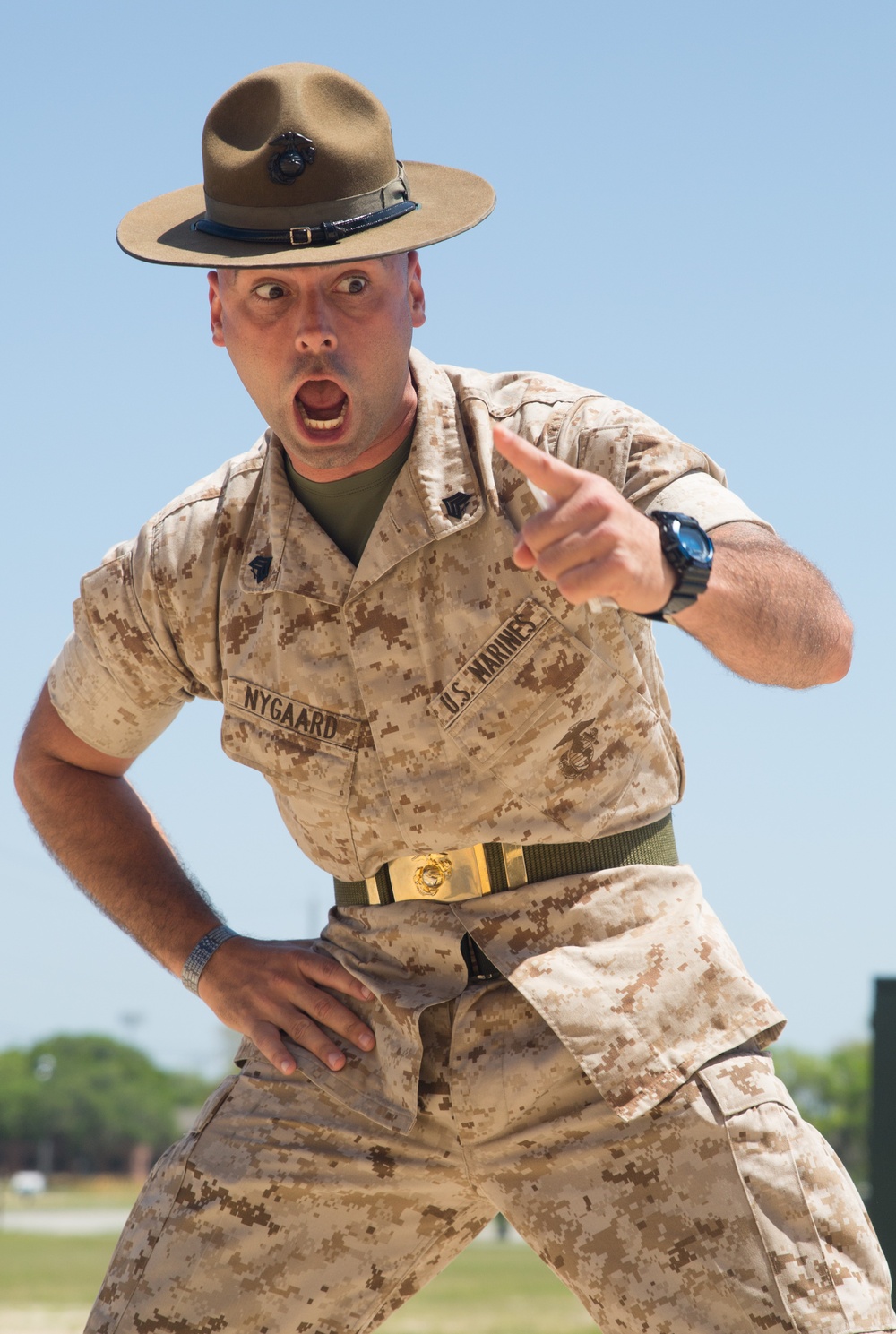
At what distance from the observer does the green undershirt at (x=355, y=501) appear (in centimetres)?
380

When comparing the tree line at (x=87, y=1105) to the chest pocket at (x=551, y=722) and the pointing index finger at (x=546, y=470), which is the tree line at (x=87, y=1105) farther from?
the pointing index finger at (x=546, y=470)

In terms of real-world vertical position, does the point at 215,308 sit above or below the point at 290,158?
below

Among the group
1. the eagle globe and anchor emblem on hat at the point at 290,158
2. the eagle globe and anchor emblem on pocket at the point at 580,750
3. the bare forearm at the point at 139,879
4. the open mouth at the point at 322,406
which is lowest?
the bare forearm at the point at 139,879

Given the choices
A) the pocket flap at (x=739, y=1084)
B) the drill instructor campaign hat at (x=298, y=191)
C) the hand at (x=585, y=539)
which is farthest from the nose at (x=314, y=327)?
the pocket flap at (x=739, y=1084)

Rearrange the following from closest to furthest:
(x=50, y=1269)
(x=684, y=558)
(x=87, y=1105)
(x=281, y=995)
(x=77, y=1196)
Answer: (x=684, y=558)
(x=281, y=995)
(x=50, y=1269)
(x=77, y=1196)
(x=87, y=1105)

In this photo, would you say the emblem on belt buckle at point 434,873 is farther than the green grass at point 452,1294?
No

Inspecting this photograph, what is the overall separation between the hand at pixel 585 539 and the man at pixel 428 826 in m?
0.32

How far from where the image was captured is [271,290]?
3.66 m

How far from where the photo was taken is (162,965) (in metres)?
4.27

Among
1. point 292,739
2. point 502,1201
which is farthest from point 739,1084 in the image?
point 292,739

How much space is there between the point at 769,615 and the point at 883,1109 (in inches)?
140

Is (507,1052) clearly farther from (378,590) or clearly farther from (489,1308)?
(489,1308)

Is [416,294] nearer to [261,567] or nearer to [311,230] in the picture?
[311,230]

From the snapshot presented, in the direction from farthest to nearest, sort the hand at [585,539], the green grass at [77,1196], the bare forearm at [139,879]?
the green grass at [77,1196]
the bare forearm at [139,879]
the hand at [585,539]
